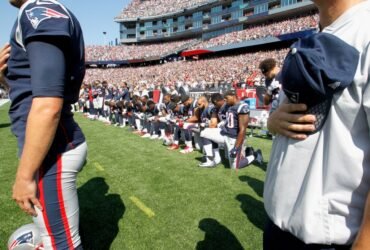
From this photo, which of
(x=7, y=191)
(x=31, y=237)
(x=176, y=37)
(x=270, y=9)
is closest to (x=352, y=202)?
(x=31, y=237)

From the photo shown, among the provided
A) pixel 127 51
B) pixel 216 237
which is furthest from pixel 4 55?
pixel 127 51

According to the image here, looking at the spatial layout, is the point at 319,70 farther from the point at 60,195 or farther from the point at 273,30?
the point at 273,30

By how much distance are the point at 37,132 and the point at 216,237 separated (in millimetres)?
2755

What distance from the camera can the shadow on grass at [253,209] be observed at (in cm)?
400

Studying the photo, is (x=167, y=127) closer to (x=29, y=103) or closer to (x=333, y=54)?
(x=29, y=103)

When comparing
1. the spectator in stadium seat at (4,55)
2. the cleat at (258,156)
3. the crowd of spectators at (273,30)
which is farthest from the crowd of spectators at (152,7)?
the spectator in stadium seat at (4,55)

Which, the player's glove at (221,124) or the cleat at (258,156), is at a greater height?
the player's glove at (221,124)

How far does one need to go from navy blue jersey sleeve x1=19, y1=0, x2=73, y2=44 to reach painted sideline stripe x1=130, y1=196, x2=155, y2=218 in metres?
3.25

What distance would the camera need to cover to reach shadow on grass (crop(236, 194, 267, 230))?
13.1ft

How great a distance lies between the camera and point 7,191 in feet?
17.0

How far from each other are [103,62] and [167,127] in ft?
200

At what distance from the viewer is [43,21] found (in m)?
1.40

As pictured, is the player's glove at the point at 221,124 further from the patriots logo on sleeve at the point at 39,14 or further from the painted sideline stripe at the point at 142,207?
the patriots logo on sleeve at the point at 39,14

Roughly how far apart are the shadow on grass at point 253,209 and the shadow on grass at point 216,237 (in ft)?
1.55
